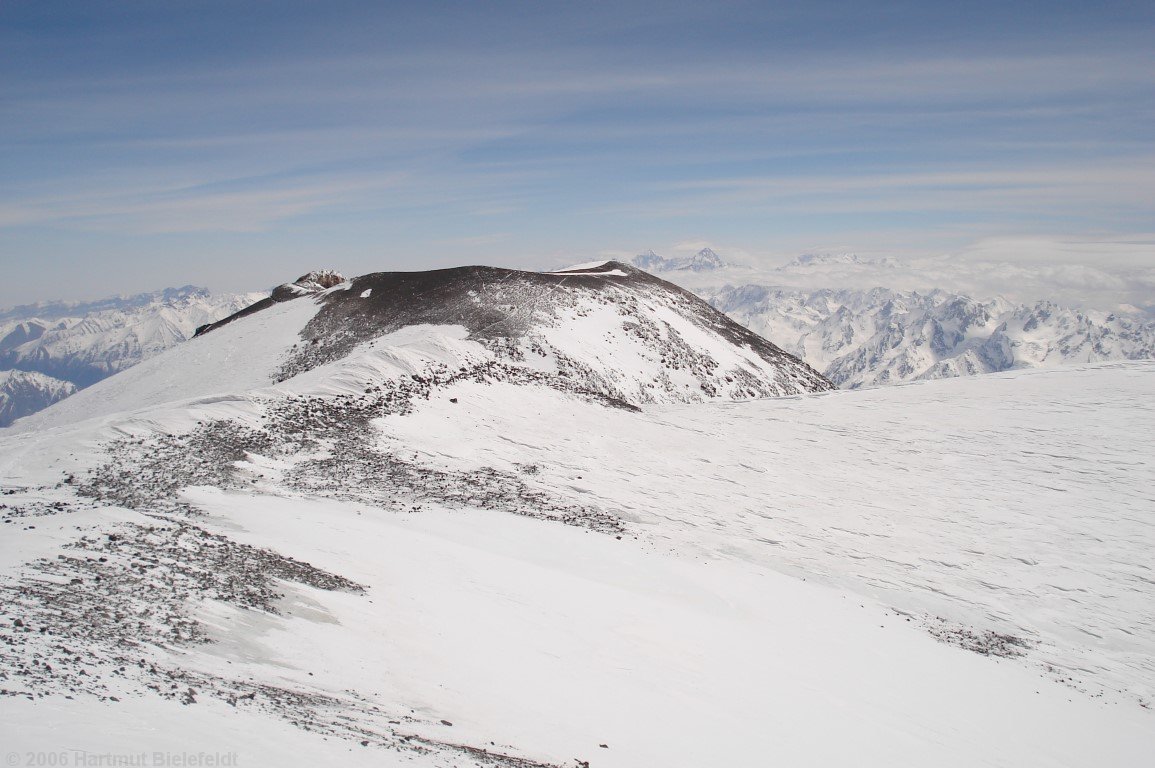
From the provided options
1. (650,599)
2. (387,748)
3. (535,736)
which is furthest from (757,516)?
(387,748)

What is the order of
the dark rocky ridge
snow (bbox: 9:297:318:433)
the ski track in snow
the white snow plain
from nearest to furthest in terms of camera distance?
Answer: the white snow plain, the ski track in snow, snow (bbox: 9:297:318:433), the dark rocky ridge

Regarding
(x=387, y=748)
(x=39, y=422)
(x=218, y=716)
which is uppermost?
(x=218, y=716)

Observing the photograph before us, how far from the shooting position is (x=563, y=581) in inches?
681

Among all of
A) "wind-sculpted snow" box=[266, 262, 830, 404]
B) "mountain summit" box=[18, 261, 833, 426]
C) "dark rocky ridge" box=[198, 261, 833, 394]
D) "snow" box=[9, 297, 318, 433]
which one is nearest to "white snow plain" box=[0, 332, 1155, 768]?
"mountain summit" box=[18, 261, 833, 426]

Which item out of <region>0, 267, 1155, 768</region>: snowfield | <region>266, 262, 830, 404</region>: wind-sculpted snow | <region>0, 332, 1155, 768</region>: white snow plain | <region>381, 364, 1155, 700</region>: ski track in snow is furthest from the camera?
<region>266, 262, 830, 404</region>: wind-sculpted snow

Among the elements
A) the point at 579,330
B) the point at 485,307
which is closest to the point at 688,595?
the point at 579,330

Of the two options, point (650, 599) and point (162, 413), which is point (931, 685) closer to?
point (650, 599)

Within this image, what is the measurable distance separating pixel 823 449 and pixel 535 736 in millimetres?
24897

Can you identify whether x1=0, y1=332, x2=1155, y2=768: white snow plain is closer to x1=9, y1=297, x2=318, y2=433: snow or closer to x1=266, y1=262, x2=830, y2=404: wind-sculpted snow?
x1=266, y1=262, x2=830, y2=404: wind-sculpted snow

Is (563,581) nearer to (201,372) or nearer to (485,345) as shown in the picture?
(485,345)

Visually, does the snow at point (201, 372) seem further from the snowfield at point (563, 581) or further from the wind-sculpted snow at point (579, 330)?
the snowfield at point (563, 581)

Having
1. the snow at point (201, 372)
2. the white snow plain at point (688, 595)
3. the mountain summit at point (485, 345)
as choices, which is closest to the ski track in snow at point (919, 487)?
the white snow plain at point (688, 595)

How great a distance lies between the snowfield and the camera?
9648mm

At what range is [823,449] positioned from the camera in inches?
1232
